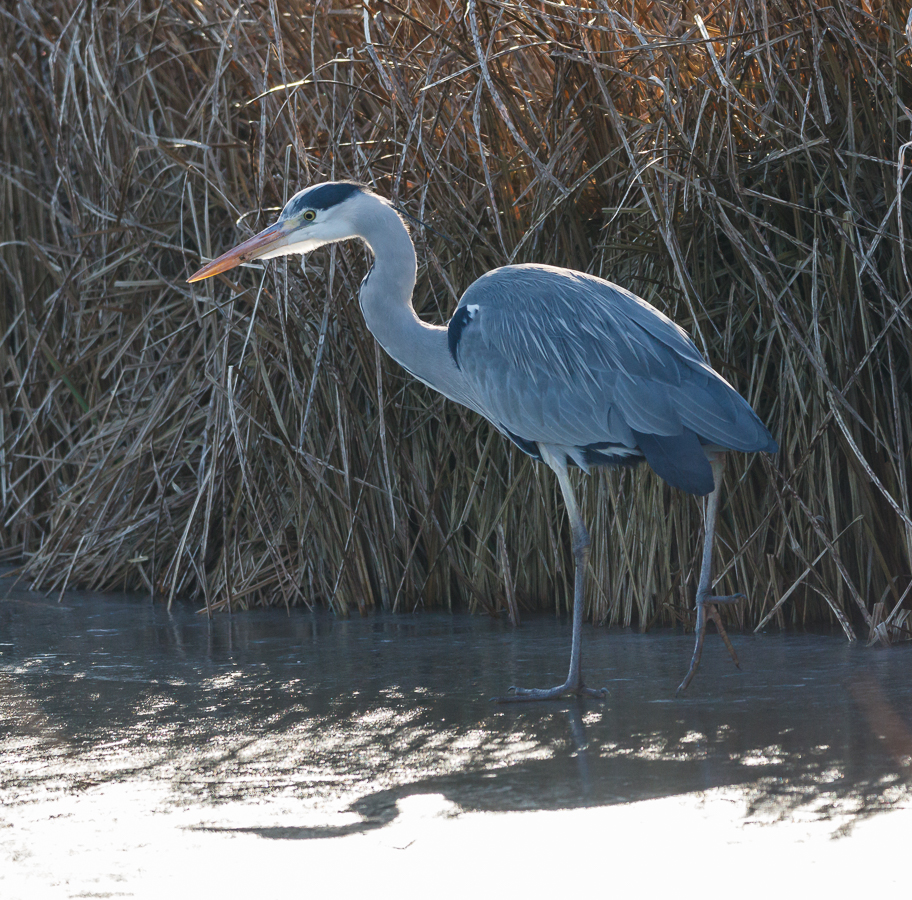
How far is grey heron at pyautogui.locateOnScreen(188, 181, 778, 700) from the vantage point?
12.5 feet

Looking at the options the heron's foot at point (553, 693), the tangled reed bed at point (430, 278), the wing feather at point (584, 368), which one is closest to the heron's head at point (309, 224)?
the tangled reed bed at point (430, 278)

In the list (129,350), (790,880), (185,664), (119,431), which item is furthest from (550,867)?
(129,350)

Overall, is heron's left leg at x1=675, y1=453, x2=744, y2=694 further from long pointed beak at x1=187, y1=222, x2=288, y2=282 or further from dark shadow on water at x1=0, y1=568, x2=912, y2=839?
long pointed beak at x1=187, y1=222, x2=288, y2=282

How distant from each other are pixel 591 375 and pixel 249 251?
4.47 ft

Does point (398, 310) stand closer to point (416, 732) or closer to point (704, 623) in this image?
point (704, 623)

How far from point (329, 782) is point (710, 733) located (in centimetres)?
101

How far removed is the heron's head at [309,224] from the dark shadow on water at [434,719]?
1.48 m

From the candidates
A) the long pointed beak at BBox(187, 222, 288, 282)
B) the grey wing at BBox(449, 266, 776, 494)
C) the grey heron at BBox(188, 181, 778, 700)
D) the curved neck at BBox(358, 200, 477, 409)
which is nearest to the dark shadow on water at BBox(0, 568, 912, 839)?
the grey heron at BBox(188, 181, 778, 700)

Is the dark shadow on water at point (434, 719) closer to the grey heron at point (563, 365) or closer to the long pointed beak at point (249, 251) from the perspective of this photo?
the grey heron at point (563, 365)

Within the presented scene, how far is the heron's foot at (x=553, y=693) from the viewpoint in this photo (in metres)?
3.63

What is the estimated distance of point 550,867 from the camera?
2229 mm

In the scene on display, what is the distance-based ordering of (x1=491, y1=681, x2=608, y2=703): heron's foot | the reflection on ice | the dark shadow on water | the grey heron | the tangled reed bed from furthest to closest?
the tangled reed bed, the grey heron, (x1=491, y1=681, x2=608, y2=703): heron's foot, the dark shadow on water, the reflection on ice

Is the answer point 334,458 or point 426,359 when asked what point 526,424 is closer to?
point 426,359

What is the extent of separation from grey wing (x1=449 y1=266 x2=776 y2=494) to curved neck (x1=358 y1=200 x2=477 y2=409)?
13 cm
